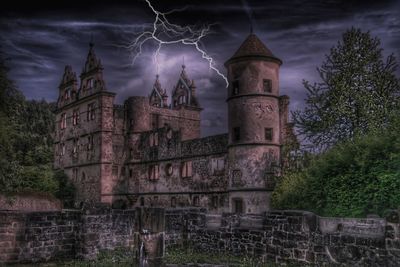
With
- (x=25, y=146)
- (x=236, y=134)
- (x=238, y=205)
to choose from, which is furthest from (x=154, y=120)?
(x=238, y=205)

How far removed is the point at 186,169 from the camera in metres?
33.2

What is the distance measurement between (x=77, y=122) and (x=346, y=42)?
26.0 m

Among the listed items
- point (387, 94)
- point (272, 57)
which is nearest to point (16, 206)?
point (272, 57)

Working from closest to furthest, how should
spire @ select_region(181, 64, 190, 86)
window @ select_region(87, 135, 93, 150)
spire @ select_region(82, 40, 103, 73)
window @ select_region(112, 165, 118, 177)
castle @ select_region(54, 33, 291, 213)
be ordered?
castle @ select_region(54, 33, 291, 213), spire @ select_region(82, 40, 103, 73), window @ select_region(112, 165, 118, 177), window @ select_region(87, 135, 93, 150), spire @ select_region(181, 64, 190, 86)

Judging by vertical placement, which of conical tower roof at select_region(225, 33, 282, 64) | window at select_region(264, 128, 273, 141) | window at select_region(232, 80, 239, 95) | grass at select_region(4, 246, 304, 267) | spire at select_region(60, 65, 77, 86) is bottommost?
grass at select_region(4, 246, 304, 267)

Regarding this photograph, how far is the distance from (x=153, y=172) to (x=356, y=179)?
21666 mm

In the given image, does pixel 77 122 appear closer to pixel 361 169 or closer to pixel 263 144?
pixel 263 144

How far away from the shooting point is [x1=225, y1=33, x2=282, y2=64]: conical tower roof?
89.4 feet

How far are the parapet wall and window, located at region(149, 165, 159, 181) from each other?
1969cm

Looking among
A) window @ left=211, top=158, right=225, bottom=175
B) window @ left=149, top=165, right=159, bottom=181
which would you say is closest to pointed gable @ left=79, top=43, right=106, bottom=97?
window @ left=149, top=165, right=159, bottom=181

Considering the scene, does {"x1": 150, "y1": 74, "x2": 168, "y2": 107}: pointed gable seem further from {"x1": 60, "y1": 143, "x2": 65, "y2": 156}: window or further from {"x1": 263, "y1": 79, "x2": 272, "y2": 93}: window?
{"x1": 263, "y1": 79, "x2": 272, "y2": 93}: window

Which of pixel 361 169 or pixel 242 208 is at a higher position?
pixel 361 169

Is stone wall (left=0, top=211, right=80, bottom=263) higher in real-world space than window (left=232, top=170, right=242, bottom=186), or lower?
lower

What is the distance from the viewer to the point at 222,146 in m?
29.4
